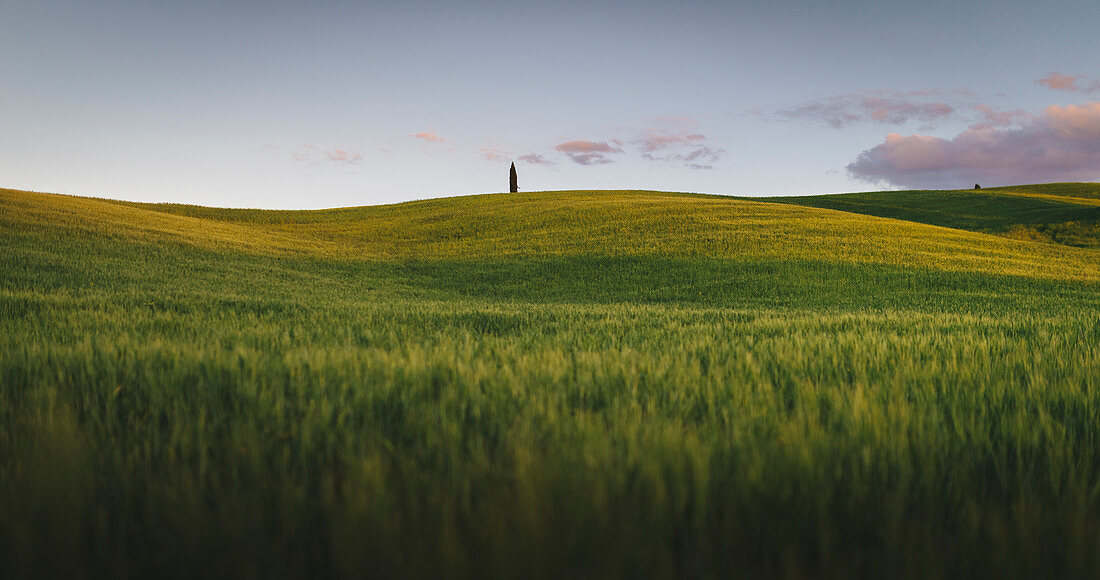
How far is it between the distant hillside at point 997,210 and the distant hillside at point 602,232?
0.40 meters

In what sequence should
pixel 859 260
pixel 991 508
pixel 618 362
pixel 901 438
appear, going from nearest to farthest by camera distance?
pixel 991 508
pixel 901 438
pixel 618 362
pixel 859 260

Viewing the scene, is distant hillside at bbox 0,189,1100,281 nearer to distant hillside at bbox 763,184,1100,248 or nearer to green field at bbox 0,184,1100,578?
distant hillside at bbox 763,184,1100,248

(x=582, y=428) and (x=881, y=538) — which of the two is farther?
(x=582, y=428)

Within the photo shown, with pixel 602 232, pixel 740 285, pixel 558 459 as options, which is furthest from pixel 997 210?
pixel 558 459

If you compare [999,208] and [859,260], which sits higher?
[999,208]

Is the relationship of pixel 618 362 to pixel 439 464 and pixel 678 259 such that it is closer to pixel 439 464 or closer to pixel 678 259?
pixel 439 464

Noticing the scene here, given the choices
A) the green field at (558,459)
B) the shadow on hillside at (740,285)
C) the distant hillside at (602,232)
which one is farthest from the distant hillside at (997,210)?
the green field at (558,459)

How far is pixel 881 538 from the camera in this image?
132cm

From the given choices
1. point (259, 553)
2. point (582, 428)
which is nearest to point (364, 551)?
point (259, 553)

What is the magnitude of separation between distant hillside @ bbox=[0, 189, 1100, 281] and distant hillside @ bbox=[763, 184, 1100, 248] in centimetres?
40

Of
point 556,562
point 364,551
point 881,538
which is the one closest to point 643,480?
point 556,562

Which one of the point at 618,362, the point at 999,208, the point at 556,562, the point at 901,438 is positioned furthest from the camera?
the point at 999,208

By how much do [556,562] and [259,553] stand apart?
26.0 inches

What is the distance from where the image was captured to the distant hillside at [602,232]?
2547 cm
